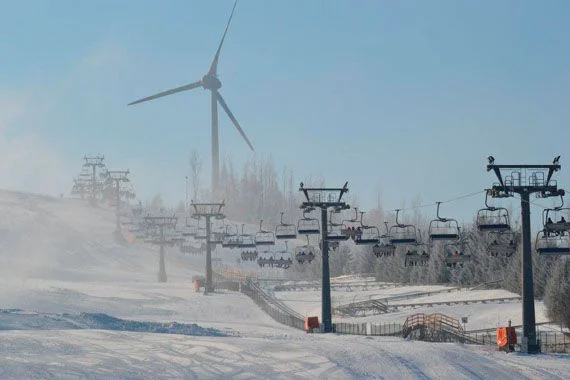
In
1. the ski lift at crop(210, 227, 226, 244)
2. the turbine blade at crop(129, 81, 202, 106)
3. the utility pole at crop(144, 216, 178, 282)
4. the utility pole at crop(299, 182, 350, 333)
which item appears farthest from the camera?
the turbine blade at crop(129, 81, 202, 106)

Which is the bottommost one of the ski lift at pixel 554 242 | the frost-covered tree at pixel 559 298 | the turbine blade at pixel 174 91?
the frost-covered tree at pixel 559 298

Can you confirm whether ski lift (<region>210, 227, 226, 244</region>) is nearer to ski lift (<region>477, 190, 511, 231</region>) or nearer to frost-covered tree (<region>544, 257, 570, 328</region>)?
frost-covered tree (<region>544, 257, 570, 328</region>)

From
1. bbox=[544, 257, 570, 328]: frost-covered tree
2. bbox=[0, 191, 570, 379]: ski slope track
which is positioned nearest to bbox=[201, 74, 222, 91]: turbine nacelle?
bbox=[0, 191, 570, 379]: ski slope track

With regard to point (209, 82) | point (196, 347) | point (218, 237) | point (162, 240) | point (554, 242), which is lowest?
point (196, 347)

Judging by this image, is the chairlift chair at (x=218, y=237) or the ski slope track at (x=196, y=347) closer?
the ski slope track at (x=196, y=347)

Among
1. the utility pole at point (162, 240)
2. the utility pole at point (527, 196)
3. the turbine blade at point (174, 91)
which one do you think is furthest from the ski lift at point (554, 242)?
the turbine blade at point (174, 91)

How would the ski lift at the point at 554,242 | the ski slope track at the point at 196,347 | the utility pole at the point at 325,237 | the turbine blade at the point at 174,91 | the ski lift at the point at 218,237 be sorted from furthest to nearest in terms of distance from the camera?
1. the turbine blade at the point at 174,91
2. the ski lift at the point at 218,237
3. the utility pole at the point at 325,237
4. the ski lift at the point at 554,242
5. the ski slope track at the point at 196,347

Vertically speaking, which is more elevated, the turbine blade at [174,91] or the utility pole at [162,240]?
the turbine blade at [174,91]

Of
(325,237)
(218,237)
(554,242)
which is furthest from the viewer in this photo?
(218,237)

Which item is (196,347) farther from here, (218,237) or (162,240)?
(162,240)

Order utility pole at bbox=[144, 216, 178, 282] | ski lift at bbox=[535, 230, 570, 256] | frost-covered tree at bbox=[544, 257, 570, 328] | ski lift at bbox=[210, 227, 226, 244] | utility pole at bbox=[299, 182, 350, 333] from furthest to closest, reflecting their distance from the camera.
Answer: utility pole at bbox=[144, 216, 178, 282] → ski lift at bbox=[210, 227, 226, 244] → frost-covered tree at bbox=[544, 257, 570, 328] → utility pole at bbox=[299, 182, 350, 333] → ski lift at bbox=[535, 230, 570, 256]

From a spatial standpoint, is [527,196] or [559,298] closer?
[527,196]

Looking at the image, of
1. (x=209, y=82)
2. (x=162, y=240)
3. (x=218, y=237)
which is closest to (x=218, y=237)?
(x=218, y=237)

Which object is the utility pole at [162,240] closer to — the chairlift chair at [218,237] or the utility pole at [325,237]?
the chairlift chair at [218,237]
